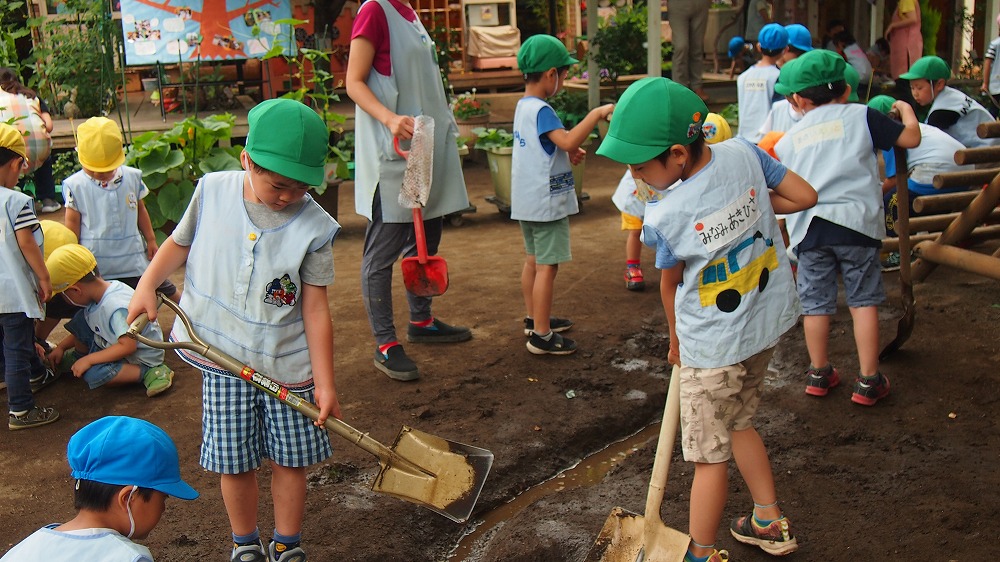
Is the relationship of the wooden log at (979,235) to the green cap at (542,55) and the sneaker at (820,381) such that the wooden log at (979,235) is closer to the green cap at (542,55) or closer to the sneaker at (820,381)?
the sneaker at (820,381)

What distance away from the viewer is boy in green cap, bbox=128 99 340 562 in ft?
8.88

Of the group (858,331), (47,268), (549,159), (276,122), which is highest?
(276,122)

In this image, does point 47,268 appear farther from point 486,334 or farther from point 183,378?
point 486,334

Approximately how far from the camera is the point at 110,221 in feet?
15.8

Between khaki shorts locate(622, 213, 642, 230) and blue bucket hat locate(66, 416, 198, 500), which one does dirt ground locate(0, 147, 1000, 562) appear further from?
blue bucket hat locate(66, 416, 198, 500)

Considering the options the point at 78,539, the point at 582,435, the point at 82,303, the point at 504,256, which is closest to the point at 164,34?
the point at 504,256

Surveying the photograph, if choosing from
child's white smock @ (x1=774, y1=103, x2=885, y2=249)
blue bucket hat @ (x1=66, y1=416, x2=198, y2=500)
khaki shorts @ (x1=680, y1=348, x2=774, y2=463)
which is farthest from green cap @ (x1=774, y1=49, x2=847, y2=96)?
blue bucket hat @ (x1=66, y1=416, x2=198, y2=500)

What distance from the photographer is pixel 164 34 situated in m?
9.44

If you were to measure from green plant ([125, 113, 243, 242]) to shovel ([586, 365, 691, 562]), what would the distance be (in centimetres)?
449

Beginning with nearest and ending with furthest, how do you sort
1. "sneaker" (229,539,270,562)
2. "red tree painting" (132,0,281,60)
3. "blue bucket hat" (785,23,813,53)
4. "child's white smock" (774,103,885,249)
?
"sneaker" (229,539,270,562) → "child's white smock" (774,103,885,249) → "blue bucket hat" (785,23,813,53) → "red tree painting" (132,0,281,60)

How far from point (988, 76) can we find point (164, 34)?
764 cm

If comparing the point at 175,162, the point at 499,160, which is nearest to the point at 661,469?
the point at 175,162

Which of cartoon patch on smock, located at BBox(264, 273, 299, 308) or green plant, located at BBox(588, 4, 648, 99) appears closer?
cartoon patch on smock, located at BBox(264, 273, 299, 308)

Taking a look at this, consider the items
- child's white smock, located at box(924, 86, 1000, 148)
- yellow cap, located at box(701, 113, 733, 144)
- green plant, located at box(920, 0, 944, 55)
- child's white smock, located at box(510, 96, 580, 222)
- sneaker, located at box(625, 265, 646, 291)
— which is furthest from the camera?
green plant, located at box(920, 0, 944, 55)
